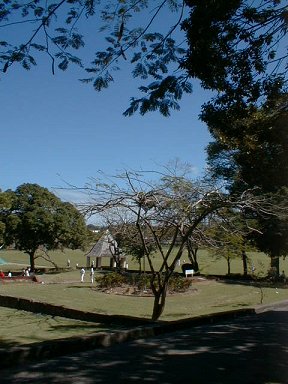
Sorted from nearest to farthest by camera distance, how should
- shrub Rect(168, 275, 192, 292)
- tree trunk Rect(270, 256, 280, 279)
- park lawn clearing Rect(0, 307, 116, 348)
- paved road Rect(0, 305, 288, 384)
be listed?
paved road Rect(0, 305, 288, 384)
park lawn clearing Rect(0, 307, 116, 348)
shrub Rect(168, 275, 192, 292)
tree trunk Rect(270, 256, 280, 279)

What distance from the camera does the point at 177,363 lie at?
21.1 ft

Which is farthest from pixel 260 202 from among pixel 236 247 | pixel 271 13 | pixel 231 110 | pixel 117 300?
pixel 117 300

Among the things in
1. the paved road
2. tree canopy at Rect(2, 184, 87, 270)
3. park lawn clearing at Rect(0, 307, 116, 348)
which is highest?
tree canopy at Rect(2, 184, 87, 270)

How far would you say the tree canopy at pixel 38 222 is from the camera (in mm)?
43094

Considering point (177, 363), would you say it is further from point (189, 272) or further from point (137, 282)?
point (189, 272)

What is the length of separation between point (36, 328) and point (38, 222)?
1232 inches

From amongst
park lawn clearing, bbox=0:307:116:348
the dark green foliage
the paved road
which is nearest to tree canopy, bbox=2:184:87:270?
the dark green foliage

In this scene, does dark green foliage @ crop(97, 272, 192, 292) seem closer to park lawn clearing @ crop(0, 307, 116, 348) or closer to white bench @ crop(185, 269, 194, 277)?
white bench @ crop(185, 269, 194, 277)

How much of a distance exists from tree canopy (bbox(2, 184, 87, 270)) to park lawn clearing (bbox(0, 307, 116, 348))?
90.2 feet

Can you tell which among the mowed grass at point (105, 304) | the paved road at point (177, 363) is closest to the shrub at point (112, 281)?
the mowed grass at point (105, 304)

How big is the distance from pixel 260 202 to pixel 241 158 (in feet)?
18.1

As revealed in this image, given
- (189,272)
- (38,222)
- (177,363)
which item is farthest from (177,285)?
(38,222)

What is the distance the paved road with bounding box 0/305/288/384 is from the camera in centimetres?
561

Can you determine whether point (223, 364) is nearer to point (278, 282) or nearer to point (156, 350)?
point (156, 350)
